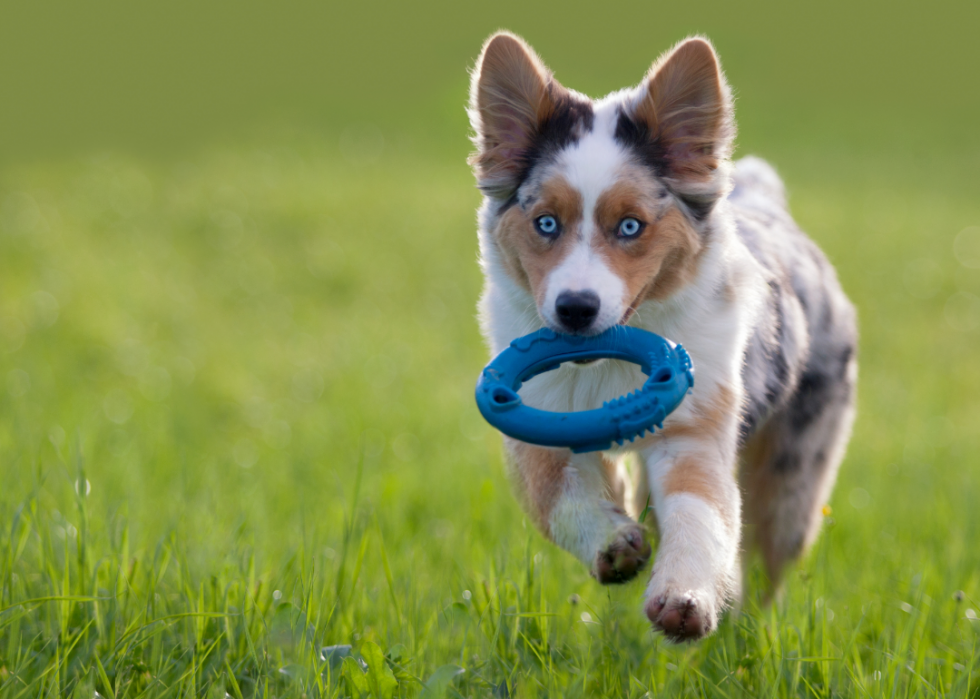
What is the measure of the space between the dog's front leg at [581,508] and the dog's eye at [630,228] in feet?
2.63

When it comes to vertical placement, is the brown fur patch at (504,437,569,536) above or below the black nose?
A: below

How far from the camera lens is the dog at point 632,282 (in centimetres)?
320

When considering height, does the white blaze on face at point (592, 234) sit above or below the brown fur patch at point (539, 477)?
above

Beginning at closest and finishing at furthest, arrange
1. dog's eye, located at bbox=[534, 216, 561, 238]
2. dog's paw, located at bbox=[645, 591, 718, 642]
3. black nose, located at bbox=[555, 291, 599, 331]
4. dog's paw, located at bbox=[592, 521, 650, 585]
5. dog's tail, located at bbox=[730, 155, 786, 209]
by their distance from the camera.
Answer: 1. dog's paw, located at bbox=[645, 591, 718, 642]
2. dog's paw, located at bbox=[592, 521, 650, 585]
3. black nose, located at bbox=[555, 291, 599, 331]
4. dog's eye, located at bbox=[534, 216, 561, 238]
5. dog's tail, located at bbox=[730, 155, 786, 209]

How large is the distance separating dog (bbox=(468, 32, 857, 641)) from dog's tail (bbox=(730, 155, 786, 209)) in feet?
2.95

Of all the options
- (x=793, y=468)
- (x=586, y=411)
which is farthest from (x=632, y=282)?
(x=793, y=468)

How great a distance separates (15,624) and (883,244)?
41.6ft

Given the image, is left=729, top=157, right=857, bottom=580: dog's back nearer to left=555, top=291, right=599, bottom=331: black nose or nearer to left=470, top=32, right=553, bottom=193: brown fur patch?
left=470, top=32, right=553, bottom=193: brown fur patch

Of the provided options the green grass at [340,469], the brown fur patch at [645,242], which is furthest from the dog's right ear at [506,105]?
the green grass at [340,469]

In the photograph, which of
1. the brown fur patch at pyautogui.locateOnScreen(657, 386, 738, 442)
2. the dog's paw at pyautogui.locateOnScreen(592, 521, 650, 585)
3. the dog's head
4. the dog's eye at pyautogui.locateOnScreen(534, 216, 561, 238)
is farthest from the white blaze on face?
the dog's paw at pyautogui.locateOnScreen(592, 521, 650, 585)

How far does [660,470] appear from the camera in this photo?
134 inches

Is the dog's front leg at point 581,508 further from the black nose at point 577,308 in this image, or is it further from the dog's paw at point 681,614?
the black nose at point 577,308

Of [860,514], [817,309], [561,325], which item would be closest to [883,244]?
[860,514]

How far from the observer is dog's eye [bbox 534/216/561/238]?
345 centimetres
